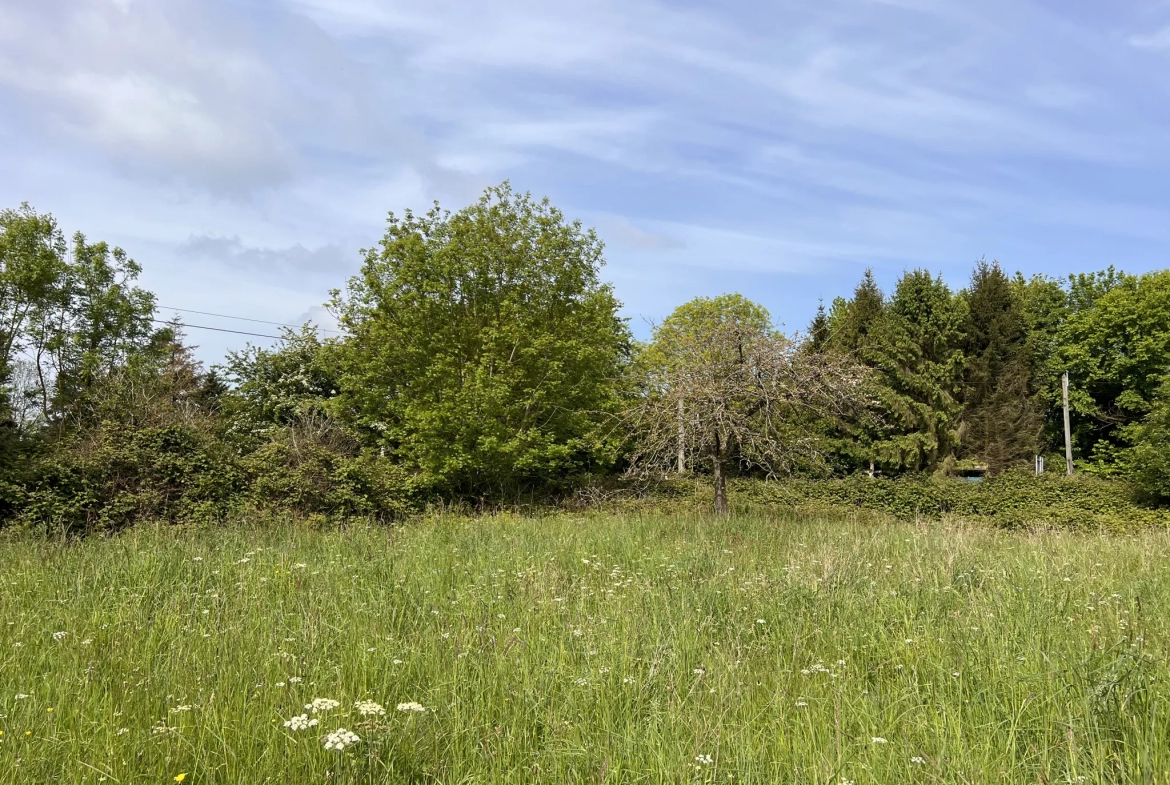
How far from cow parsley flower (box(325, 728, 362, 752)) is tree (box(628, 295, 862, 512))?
922 cm

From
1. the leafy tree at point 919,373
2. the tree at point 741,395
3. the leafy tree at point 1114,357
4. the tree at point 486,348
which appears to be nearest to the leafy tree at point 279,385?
the tree at point 486,348

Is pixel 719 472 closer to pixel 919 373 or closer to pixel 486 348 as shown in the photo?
pixel 486 348

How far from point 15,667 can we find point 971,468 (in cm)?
3056

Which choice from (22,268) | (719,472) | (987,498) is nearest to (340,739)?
(719,472)

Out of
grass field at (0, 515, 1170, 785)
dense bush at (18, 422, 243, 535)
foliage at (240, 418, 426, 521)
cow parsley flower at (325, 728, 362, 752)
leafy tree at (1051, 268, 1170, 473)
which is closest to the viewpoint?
cow parsley flower at (325, 728, 362, 752)

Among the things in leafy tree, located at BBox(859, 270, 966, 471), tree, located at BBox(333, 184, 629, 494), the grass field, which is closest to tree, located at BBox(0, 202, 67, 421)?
tree, located at BBox(333, 184, 629, 494)

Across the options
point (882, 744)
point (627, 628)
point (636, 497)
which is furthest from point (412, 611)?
point (636, 497)

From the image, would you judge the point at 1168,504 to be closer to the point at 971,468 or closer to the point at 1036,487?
the point at 1036,487

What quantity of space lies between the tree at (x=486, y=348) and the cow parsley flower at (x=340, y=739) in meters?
12.1

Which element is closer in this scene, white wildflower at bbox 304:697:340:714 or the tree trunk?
white wildflower at bbox 304:697:340:714

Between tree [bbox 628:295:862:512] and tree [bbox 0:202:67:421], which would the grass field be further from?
tree [bbox 0:202:67:421]

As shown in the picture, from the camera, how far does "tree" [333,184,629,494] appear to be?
49.6 ft

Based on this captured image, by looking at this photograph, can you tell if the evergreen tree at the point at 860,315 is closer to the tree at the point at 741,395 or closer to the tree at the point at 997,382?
the tree at the point at 997,382

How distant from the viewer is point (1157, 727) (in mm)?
2512
